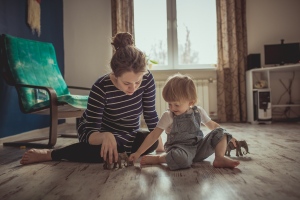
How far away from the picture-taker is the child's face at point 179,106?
4.12ft

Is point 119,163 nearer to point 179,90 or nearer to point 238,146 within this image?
point 179,90

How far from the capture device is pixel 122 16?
3887mm

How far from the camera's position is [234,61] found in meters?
3.85

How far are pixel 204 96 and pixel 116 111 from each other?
8.84 ft

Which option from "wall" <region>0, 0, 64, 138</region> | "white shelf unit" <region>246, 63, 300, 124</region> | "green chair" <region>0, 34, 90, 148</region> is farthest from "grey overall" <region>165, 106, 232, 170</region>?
"white shelf unit" <region>246, 63, 300, 124</region>

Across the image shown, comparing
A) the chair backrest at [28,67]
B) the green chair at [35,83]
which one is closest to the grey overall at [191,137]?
the green chair at [35,83]

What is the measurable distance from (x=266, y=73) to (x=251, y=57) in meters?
0.32

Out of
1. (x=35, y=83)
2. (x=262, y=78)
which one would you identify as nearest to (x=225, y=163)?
(x=35, y=83)

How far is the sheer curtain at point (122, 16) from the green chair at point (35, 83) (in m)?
1.52

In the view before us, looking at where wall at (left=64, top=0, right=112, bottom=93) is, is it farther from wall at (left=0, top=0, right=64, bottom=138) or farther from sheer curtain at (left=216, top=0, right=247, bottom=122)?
sheer curtain at (left=216, top=0, right=247, bottom=122)

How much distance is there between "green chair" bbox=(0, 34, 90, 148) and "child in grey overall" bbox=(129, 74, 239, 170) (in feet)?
3.12

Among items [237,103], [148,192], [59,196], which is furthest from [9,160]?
[237,103]

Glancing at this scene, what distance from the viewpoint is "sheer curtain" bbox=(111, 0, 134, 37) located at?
3.87 m

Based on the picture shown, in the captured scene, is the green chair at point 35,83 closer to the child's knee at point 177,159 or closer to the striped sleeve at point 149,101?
the striped sleeve at point 149,101
